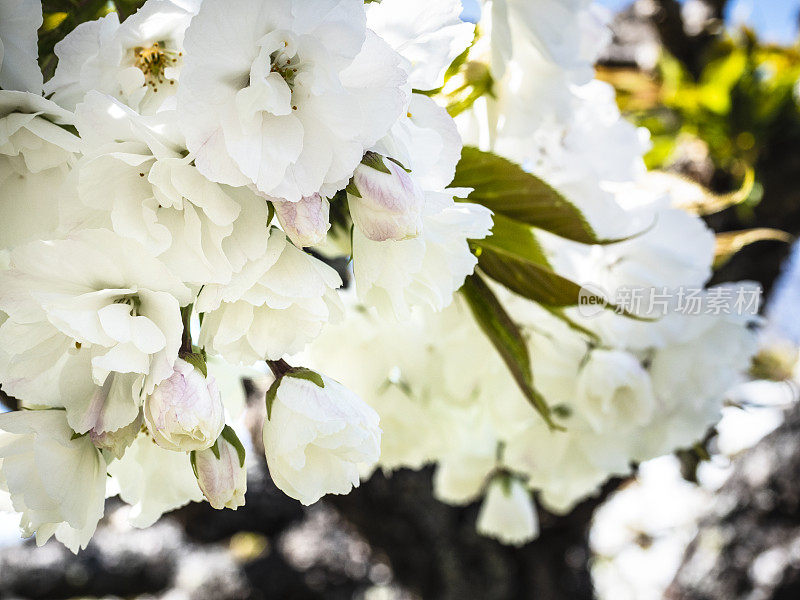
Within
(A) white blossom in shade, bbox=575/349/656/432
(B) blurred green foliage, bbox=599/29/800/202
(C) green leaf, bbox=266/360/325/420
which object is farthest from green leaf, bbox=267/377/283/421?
(B) blurred green foliage, bbox=599/29/800/202

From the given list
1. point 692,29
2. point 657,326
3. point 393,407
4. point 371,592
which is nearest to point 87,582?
point 371,592

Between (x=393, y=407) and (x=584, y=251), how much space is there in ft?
0.71

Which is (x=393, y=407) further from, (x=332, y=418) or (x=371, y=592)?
(x=371, y=592)

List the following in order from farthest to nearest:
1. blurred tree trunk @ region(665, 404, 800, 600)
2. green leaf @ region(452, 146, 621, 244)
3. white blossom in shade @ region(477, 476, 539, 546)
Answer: blurred tree trunk @ region(665, 404, 800, 600), white blossom in shade @ region(477, 476, 539, 546), green leaf @ region(452, 146, 621, 244)

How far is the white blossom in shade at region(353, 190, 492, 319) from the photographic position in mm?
278

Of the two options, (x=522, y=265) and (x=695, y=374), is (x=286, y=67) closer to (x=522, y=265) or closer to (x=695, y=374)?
(x=522, y=265)

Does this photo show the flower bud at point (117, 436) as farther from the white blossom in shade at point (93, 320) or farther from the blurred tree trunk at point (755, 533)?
the blurred tree trunk at point (755, 533)

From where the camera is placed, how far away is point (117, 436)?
0.84 feet

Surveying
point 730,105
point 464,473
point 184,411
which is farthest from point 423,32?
point 730,105

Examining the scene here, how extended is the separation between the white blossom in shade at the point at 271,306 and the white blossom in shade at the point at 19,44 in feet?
0.34

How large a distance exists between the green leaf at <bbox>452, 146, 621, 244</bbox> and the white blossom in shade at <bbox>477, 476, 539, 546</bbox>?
59 centimetres

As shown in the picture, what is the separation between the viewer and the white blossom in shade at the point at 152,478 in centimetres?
32

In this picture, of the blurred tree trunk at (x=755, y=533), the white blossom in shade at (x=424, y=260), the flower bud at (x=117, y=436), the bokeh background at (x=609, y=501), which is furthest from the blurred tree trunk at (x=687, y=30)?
the flower bud at (x=117, y=436)

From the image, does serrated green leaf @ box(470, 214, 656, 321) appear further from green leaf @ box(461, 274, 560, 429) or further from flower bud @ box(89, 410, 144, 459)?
flower bud @ box(89, 410, 144, 459)
